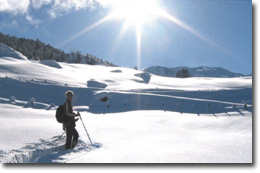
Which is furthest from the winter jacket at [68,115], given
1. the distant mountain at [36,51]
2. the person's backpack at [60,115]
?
the distant mountain at [36,51]

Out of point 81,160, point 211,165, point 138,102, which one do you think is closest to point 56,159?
point 81,160

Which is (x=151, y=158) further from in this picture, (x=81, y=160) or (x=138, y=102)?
(x=138, y=102)

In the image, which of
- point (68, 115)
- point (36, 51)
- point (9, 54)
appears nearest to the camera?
point (68, 115)

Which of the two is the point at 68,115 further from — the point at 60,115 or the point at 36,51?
the point at 36,51

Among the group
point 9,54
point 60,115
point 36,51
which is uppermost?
point 36,51

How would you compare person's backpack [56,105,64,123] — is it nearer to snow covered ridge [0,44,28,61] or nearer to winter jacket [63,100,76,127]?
winter jacket [63,100,76,127]

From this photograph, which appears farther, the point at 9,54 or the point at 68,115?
the point at 9,54

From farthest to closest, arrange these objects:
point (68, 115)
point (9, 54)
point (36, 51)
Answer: point (36, 51) → point (9, 54) → point (68, 115)

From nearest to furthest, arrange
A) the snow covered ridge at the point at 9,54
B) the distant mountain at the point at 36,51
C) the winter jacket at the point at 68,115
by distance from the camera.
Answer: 1. the winter jacket at the point at 68,115
2. the snow covered ridge at the point at 9,54
3. the distant mountain at the point at 36,51

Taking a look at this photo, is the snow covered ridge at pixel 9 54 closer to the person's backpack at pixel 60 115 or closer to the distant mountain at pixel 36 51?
the person's backpack at pixel 60 115

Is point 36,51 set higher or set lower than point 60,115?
higher

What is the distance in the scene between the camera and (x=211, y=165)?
4.86 m

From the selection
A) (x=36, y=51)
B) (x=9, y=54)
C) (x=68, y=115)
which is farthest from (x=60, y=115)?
(x=36, y=51)

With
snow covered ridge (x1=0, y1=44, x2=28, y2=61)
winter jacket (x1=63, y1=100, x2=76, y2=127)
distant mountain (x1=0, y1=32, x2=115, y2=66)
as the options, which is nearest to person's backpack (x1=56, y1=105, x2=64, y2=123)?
winter jacket (x1=63, y1=100, x2=76, y2=127)
